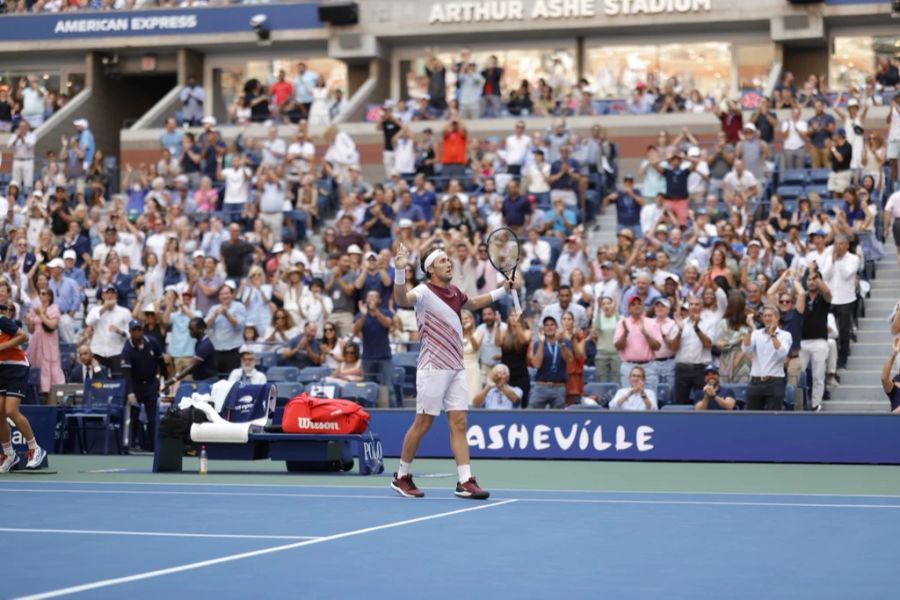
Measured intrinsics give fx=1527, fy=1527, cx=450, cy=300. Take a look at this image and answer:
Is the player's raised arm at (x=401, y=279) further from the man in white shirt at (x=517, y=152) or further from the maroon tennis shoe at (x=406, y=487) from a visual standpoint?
the man in white shirt at (x=517, y=152)

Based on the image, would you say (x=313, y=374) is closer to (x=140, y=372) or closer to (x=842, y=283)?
(x=140, y=372)

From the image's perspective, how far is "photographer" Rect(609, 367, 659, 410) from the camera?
60.3 feet

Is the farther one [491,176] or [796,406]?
[491,176]

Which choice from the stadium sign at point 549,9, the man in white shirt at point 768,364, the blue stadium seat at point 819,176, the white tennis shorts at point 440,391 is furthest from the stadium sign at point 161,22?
the white tennis shorts at point 440,391

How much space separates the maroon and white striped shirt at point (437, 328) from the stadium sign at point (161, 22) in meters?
25.5

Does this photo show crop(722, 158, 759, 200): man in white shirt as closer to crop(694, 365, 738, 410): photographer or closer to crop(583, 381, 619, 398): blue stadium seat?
crop(583, 381, 619, 398): blue stadium seat

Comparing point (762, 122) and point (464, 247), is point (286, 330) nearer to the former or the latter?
point (464, 247)

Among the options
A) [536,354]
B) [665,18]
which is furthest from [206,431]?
[665,18]

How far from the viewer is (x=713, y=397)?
59.8ft

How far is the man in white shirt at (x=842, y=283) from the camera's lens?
19703 millimetres

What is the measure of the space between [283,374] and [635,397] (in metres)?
5.08

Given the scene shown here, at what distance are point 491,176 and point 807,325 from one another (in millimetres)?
9341

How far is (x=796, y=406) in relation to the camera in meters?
18.9

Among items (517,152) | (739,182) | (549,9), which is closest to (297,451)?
A: (739,182)
